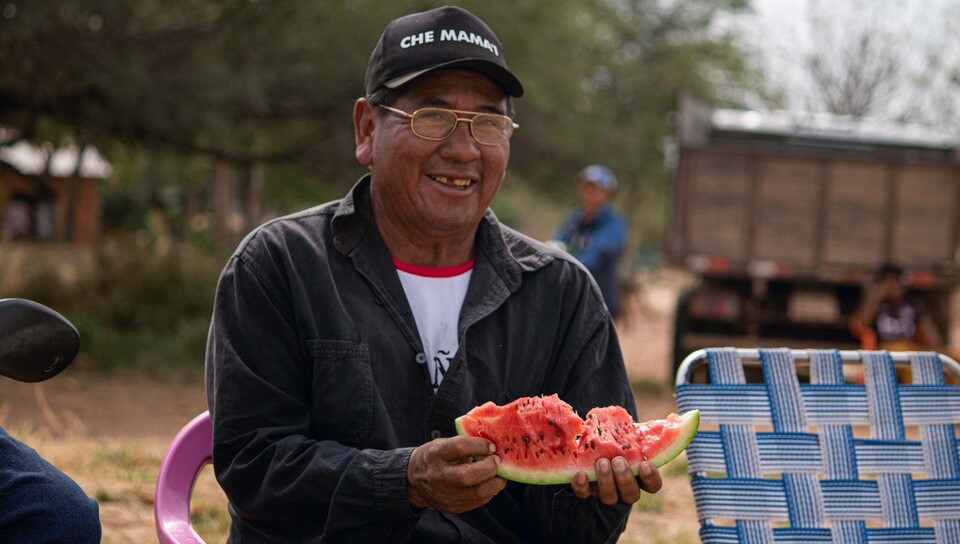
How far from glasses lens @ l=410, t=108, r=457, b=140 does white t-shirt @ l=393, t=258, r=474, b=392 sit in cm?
36

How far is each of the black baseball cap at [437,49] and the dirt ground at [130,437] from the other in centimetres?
273

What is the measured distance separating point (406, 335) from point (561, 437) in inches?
20.3

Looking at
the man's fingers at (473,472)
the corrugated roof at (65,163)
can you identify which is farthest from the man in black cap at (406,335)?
the corrugated roof at (65,163)

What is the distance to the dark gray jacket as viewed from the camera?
2695 mm

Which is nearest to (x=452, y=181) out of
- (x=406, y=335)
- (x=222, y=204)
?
(x=406, y=335)

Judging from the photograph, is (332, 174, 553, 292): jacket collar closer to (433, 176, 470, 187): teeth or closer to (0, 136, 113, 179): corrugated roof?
(433, 176, 470, 187): teeth

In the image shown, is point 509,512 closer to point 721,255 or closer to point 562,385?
point 562,385

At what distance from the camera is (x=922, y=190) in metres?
12.5

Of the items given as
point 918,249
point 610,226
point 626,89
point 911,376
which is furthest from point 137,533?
point 626,89

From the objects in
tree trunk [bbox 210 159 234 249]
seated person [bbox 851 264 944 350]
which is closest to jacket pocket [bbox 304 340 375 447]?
seated person [bbox 851 264 944 350]

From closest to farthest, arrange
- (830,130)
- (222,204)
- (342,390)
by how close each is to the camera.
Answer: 1. (342,390)
2. (830,130)
3. (222,204)

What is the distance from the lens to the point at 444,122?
10.0 feet

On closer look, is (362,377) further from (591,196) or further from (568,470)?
(591,196)

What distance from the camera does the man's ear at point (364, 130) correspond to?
10.6 feet
